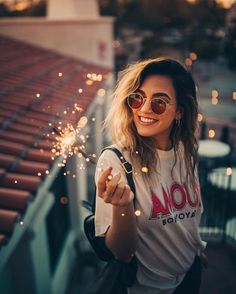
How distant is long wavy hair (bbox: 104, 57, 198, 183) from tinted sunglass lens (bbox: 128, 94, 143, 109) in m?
0.04

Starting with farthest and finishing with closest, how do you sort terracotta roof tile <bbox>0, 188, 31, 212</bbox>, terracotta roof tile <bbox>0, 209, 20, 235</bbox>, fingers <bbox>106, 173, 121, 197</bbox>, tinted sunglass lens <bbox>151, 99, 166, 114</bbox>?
1. terracotta roof tile <bbox>0, 188, 31, 212</bbox>
2. terracotta roof tile <bbox>0, 209, 20, 235</bbox>
3. tinted sunglass lens <bbox>151, 99, 166, 114</bbox>
4. fingers <bbox>106, 173, 121, 197</bbox>

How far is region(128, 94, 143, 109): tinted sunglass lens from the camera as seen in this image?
2078 mm

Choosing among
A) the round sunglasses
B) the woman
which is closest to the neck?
the woman

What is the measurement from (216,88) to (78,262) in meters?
21.5

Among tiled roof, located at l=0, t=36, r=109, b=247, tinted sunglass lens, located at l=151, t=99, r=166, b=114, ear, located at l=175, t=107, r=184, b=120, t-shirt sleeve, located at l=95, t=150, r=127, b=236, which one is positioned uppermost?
tinted sunglass lens, located at l=151, t=99, r=166, b=114

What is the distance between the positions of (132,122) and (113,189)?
0.75 meters

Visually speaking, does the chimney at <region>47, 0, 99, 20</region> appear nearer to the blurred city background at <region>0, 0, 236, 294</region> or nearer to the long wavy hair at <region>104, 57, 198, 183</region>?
the blurred city background at <region>0, 0, 236, 294</region>

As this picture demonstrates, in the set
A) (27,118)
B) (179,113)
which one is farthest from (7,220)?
(27,118)

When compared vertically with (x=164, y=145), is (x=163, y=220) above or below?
below

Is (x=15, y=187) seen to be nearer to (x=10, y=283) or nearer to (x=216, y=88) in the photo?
(x=10, y=283)

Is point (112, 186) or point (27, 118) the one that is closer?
point (112, 186)

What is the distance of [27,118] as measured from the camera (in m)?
3.94

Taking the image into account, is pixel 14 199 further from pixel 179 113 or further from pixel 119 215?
pixel 179 113

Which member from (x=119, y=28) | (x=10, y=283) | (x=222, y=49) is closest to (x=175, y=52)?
(x=222, y=49)
